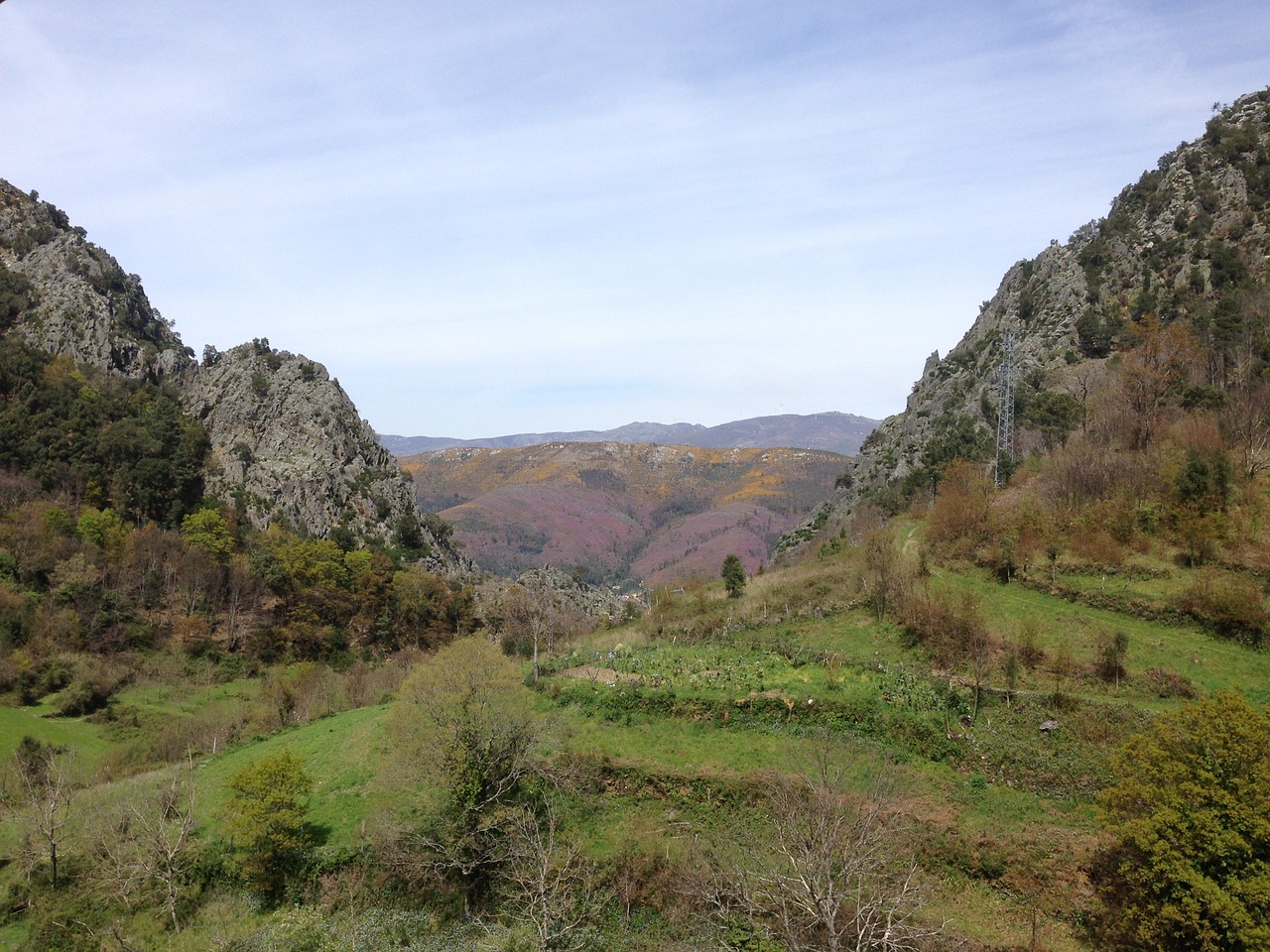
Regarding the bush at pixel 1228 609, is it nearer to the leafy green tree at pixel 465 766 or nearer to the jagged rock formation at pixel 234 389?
the leafy green tree at pixel 465 766

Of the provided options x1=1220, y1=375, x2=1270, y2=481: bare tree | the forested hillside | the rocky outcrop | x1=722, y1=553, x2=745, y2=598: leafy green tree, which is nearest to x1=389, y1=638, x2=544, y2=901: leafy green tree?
the forested hillside

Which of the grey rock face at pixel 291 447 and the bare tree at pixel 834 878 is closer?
the bare tree at pixel 834 878

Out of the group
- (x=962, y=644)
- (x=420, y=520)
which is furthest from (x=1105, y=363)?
(x=420, y=520)

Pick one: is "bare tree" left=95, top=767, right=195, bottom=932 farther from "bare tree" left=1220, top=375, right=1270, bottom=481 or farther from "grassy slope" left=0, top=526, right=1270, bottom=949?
"bare tree" left=1220, top=375, right=1270, bottom=481

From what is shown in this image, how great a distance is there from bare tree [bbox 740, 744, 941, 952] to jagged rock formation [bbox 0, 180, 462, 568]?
64459 millimetres

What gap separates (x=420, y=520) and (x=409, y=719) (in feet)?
197

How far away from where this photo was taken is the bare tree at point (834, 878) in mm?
14305

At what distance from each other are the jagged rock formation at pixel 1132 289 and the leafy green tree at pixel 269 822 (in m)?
51.4

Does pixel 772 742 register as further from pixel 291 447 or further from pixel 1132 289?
pixel 291 447

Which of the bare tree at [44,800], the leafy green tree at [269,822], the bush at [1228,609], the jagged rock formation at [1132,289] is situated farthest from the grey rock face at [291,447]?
the bush at [1228,609]

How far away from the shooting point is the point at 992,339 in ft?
268

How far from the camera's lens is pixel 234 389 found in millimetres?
81688

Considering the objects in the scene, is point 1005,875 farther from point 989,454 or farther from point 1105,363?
point 1105,363

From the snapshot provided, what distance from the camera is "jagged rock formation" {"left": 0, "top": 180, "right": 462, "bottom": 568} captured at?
7356 cm
